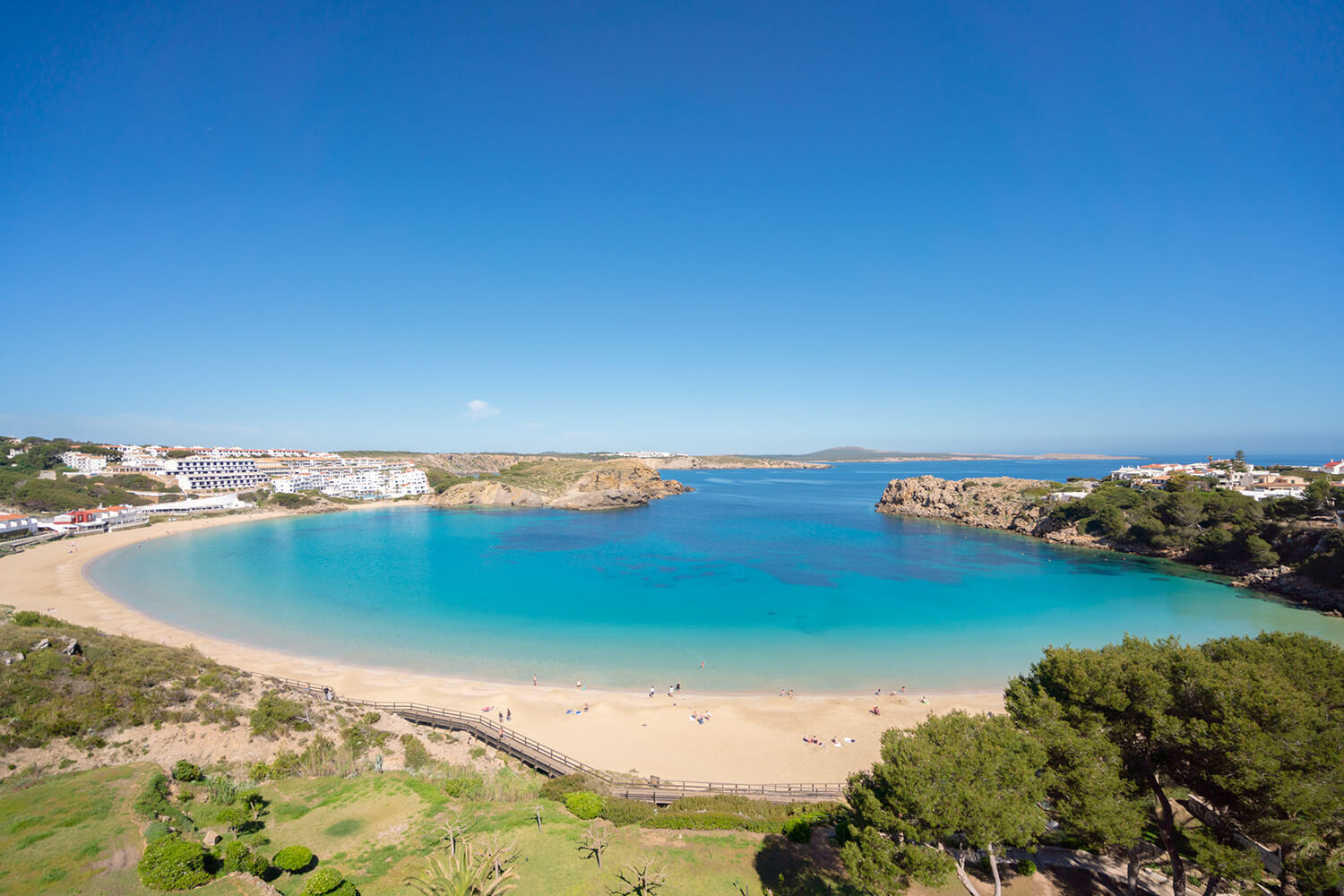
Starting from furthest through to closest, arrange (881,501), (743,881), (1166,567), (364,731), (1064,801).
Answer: (881,501) < (1166,567) < (364,731) < (743,881) < (1064,801)

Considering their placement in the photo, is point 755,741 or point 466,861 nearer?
point 466,861

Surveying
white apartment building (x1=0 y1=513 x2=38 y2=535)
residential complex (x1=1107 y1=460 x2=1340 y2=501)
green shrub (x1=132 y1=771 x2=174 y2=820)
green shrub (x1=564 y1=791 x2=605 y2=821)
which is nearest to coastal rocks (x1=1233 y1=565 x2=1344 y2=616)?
residential complex (x1=1107 y1=460 x2=1340 y2=501)

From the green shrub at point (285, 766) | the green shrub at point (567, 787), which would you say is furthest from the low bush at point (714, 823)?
the green shrub at point (285, 766)

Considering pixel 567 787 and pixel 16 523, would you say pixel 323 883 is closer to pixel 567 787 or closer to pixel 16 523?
pixel 567 787

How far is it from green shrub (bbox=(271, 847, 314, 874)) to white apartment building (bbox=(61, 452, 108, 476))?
136 metres

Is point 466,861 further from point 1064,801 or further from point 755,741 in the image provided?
point 755,741

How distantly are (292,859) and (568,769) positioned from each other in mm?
8898

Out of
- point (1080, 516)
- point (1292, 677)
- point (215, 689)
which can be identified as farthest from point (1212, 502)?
point (215, 689)

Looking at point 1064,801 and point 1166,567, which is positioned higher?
point 1064,801

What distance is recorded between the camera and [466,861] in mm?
10164

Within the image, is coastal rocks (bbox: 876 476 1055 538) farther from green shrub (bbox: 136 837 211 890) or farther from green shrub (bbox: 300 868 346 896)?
green shrub (bbox: 136 837 211 890)

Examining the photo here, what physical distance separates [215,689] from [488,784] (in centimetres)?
1126

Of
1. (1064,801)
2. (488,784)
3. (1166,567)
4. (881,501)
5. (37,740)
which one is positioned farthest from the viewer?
(881,501)

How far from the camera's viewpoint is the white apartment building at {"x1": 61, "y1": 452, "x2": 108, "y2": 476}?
98.5 m
